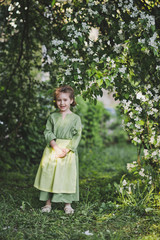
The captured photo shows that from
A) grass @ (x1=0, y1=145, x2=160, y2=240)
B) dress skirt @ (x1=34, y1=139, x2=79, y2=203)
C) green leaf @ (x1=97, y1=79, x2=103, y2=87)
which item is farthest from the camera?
dress skirt @ (x1=34, y1=139, x2=79, y2=203)

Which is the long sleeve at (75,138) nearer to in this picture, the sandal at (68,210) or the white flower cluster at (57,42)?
the sandal at (68,210)

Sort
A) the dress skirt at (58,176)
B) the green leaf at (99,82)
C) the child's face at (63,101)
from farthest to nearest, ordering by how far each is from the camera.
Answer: the child's face at (63,101) < the dress skirt at (58,176) < the green leaf at (99,82)

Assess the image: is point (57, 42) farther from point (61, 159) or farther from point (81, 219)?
point (81, 219)

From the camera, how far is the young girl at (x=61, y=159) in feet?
10.2

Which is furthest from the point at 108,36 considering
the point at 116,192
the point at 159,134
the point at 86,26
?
the point at 116,192

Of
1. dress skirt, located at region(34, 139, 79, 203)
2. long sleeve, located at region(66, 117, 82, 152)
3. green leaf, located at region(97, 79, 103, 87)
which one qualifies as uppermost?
green leaf, located at region(97, 79, 103, 87)

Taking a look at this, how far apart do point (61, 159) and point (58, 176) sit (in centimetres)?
18

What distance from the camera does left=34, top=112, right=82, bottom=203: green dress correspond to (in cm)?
310

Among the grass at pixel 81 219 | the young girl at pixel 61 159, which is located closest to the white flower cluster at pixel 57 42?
the young girl at pixel 61 159

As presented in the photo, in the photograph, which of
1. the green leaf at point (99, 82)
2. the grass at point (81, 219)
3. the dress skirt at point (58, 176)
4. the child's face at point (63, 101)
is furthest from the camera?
the child's face at point (63, 101)

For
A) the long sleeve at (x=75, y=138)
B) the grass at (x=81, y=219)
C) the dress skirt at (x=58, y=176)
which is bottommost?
the grass at (x=81, y=219)

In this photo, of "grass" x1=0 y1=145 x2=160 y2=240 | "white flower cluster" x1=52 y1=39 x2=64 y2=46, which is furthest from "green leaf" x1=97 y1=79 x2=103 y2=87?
"grass" x1=0 y1=145 x2=160 y2=240

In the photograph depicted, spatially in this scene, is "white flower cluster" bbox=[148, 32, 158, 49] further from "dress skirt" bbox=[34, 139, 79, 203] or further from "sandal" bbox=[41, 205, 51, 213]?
"sandal" bbox=[41, 205, 51, 213]

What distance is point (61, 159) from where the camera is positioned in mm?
3141
